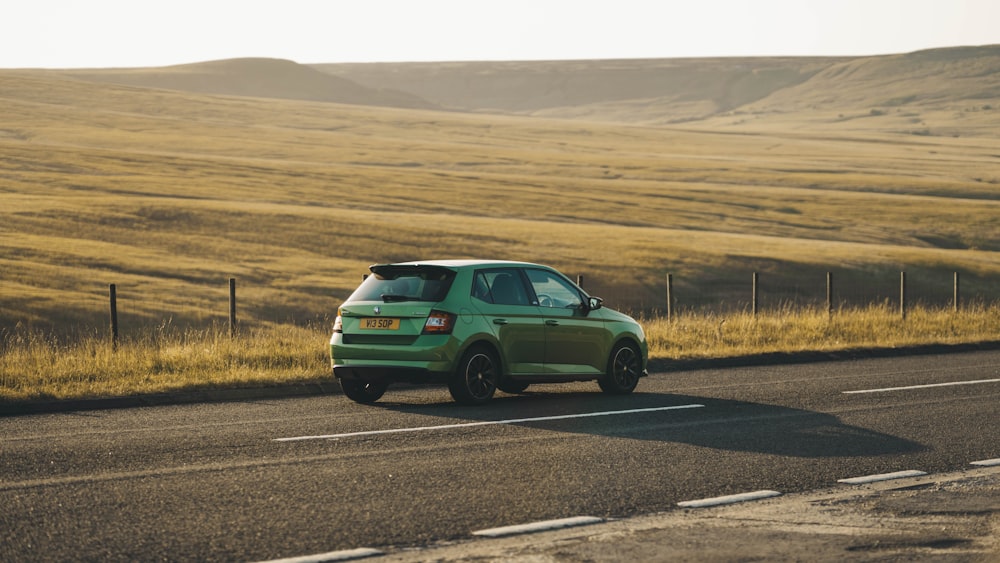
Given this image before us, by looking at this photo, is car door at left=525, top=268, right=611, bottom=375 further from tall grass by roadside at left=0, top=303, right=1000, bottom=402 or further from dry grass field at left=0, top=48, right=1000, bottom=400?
dry grass field at left=0, top=48, right=1000, bottom=400

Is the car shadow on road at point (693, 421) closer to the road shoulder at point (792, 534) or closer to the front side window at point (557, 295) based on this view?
the front side window at point (557, 295)

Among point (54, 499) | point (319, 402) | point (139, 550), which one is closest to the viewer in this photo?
point (139, 550)

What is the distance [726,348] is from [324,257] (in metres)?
22.4

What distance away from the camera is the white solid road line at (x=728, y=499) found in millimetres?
8398

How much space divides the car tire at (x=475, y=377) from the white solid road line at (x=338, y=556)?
22.0ft

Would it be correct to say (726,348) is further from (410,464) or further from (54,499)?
(54,499)

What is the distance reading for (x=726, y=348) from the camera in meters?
20.8

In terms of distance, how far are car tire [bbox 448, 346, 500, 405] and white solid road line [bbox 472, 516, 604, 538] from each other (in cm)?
595

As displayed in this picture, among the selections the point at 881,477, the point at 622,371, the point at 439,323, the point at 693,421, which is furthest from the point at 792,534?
the point at 622,371

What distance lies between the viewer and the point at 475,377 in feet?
45.9

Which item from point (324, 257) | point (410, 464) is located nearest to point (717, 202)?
point (324, 257)

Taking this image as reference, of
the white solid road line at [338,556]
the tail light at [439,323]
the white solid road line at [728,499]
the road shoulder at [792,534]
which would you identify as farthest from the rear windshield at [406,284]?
the white solid road line at [338,556]

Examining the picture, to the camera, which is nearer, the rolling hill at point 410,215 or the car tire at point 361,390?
the car tire at point 361,390

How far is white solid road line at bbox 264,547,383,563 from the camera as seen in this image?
676 cm
